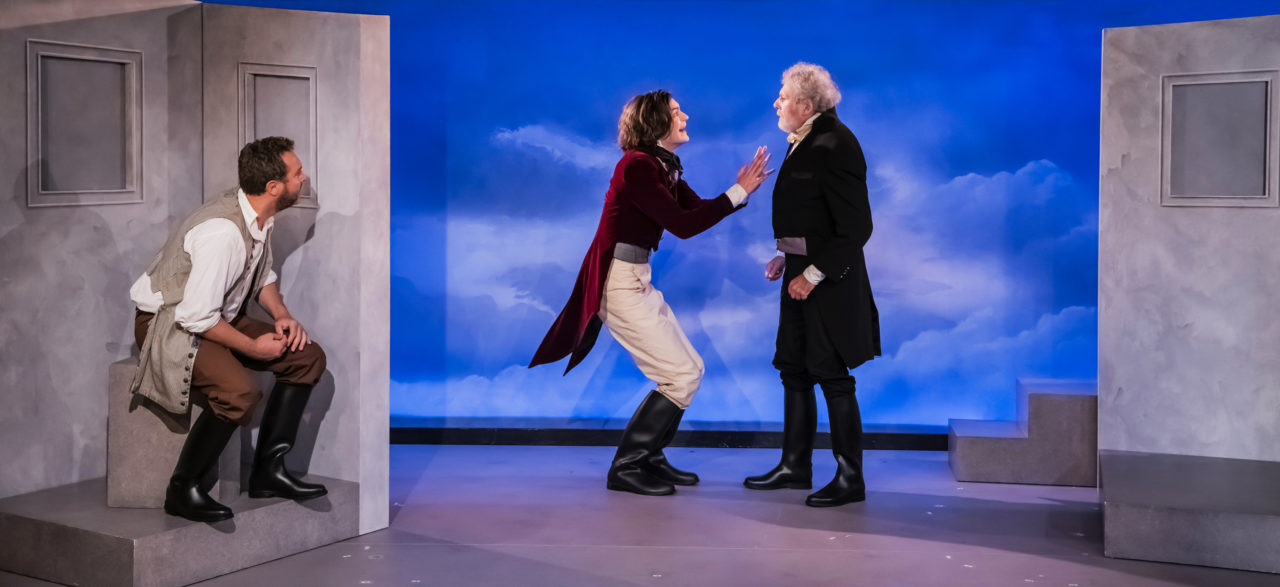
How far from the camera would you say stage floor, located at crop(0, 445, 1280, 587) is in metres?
3.74

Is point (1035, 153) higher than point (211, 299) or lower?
higher

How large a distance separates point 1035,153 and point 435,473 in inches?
118

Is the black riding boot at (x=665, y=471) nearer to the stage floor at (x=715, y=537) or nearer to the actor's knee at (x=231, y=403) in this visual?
the stage floor at (x=715, y=537)

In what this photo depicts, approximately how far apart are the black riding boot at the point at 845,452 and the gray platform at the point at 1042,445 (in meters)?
0.59

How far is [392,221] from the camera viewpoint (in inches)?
239

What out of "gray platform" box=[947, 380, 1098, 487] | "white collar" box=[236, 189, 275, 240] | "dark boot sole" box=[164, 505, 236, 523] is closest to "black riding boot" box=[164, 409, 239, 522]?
"dark boot sole" box=[164, 505, 236, 523]

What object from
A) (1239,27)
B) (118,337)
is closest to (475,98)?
(118,337)

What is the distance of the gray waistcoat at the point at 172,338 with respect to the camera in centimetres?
368

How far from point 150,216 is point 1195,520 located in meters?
3.38

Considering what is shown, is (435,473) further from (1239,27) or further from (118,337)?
(1239,27)

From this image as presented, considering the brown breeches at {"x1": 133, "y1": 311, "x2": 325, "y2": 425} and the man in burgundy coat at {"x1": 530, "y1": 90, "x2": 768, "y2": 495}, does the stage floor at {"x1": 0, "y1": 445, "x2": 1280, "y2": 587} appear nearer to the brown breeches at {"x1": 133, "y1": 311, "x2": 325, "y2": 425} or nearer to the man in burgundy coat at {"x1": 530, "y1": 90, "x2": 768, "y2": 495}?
the man in burgundy coat at {"x1": 530, "y1": 90, "x2": 768, "y2": 495}

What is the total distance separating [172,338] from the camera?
3682mm

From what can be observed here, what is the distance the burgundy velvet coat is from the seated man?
3.96 ft

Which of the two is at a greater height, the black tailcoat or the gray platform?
the black tailcoat
